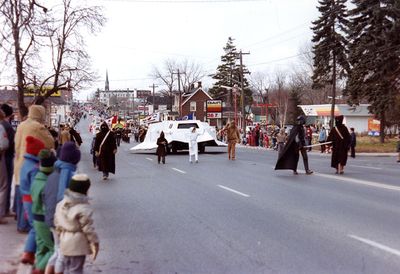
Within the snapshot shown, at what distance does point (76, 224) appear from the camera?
514cm

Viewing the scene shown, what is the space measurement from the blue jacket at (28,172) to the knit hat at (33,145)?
0.05m

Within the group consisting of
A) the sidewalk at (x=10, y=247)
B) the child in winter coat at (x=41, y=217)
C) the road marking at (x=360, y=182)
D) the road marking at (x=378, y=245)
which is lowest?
the road marking at (x=360, y=182)

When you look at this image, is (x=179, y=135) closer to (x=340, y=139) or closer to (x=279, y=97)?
(x=340, y=139)

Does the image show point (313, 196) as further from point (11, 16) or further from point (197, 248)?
point (11, 16)

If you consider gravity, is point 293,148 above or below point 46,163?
below

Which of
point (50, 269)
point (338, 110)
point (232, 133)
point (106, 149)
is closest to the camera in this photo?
point (50, 269)

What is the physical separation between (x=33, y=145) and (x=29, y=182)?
518 mm

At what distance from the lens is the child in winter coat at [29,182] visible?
6456 millimetres

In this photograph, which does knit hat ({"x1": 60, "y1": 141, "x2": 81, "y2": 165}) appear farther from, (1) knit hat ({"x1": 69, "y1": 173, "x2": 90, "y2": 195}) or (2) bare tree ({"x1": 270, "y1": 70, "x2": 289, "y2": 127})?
(2) bare tree ({"x1": 270, "y1": 70, "x2": 289, "y2": 127})

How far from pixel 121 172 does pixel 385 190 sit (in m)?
9.81

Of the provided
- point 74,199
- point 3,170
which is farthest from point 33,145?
point 3,170

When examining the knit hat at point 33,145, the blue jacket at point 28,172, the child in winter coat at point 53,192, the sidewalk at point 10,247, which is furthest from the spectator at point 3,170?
the child in winter coat at point 53,192

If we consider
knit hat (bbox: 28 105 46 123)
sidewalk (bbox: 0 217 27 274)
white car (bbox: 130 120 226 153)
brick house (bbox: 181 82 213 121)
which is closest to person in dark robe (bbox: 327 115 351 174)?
sidewalk (bbox: 0 217 27 274)

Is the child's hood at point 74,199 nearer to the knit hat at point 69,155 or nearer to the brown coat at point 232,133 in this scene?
the knit hat at point 69,155
